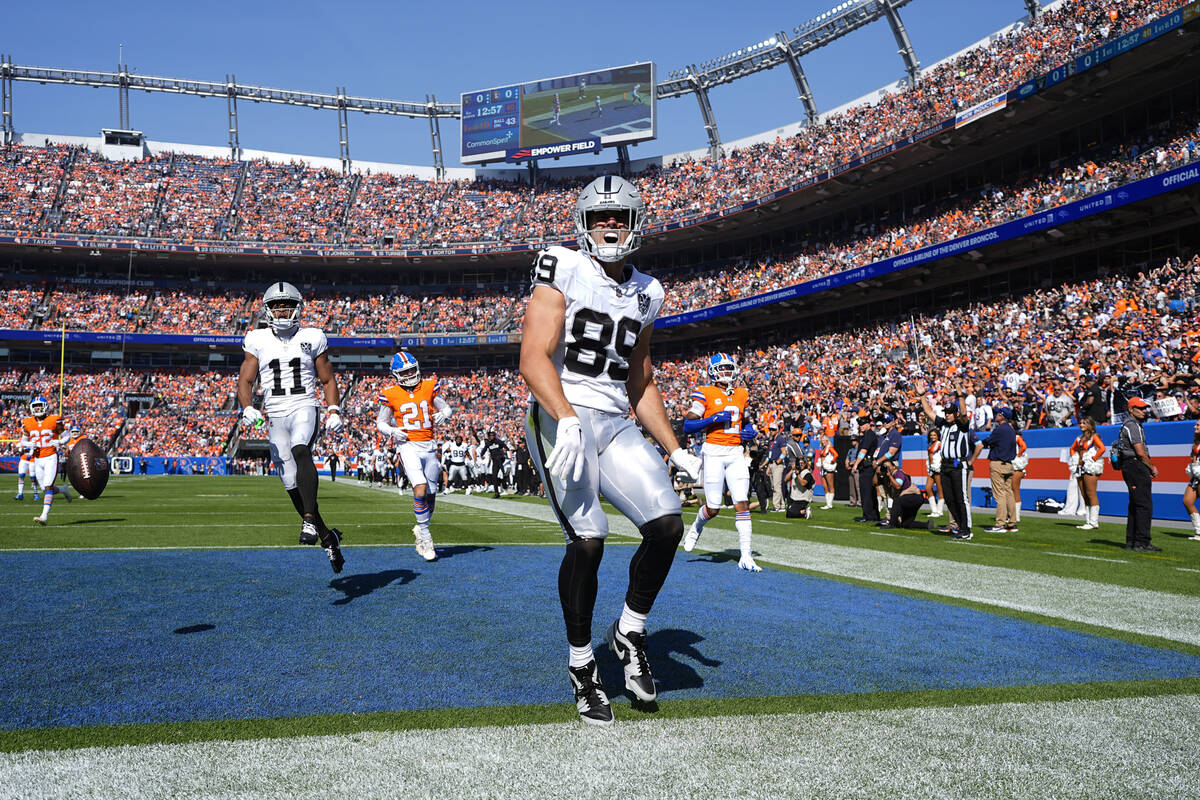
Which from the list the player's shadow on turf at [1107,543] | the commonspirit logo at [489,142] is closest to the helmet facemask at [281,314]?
the player's shadow on turf at [1107,543]

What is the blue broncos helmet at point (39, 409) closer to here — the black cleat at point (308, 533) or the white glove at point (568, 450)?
the black cleat at point (308, 533)

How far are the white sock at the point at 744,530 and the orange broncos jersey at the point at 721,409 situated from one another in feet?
3.16

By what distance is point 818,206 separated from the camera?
4150 cm

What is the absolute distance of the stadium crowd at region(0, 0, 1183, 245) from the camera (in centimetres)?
4375

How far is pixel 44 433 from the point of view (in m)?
14.7

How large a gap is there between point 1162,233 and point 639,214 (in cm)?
2929

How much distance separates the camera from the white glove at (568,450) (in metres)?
3.58

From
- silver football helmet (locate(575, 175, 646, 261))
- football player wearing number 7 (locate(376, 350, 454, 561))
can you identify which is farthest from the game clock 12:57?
silver football helmet (locate(575, 175, 646, 261))

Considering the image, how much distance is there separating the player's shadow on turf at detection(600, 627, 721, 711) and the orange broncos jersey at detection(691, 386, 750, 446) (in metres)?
4.20

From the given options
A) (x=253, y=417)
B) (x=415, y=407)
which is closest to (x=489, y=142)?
(x=415, y=407)

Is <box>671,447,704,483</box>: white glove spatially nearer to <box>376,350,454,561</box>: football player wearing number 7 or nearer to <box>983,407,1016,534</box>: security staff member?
<box>376,350,454,561</box>: football player wearing number 7

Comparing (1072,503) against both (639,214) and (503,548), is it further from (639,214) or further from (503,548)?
(639,214)

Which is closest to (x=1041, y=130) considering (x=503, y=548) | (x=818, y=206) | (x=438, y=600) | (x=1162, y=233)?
(x=1162, y=233)

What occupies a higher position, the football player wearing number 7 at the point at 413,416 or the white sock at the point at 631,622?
the football player wearing number 7 at the point at 413,416
